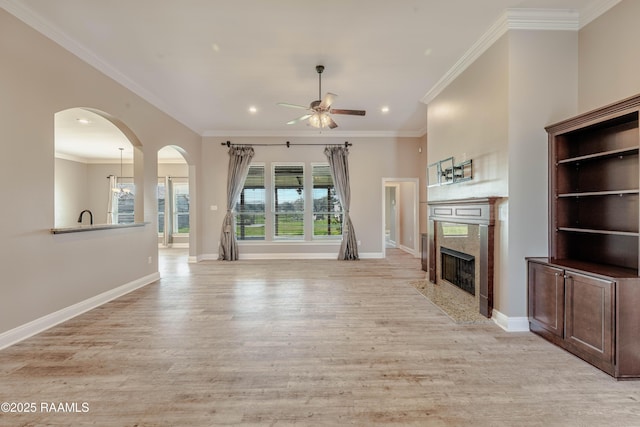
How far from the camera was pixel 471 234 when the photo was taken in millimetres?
3570

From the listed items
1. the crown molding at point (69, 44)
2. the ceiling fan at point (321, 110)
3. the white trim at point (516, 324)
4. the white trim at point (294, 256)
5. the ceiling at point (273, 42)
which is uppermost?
the ceiling at point (273, 42)

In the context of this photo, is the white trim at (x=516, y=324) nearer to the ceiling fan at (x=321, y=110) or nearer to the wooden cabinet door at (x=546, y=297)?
the wooden cabinet door at (x=546, y=297)

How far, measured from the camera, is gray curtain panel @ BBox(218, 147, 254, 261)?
271 inches

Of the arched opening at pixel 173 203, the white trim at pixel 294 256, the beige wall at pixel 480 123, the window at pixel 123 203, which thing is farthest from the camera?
the window at pixel 123 203

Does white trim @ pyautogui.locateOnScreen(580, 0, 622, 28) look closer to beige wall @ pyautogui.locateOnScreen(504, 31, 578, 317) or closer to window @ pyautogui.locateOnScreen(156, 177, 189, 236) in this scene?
beige wall @ pyautogui.locateOnScreen(504, 31, 578, 317)

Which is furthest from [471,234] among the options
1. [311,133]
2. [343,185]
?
[311,133]

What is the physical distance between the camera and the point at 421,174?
718cm

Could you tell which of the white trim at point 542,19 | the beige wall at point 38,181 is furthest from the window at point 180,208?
the white trim at point 542,19

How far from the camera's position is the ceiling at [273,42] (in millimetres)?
2695

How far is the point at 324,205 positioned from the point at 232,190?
2362 millimetres

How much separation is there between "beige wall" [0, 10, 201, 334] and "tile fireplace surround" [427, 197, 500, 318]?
4801mm

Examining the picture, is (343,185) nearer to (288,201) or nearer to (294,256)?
(288,201)

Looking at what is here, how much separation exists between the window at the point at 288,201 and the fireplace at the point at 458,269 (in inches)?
149

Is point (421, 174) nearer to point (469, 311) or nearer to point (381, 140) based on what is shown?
point (381, 140)
